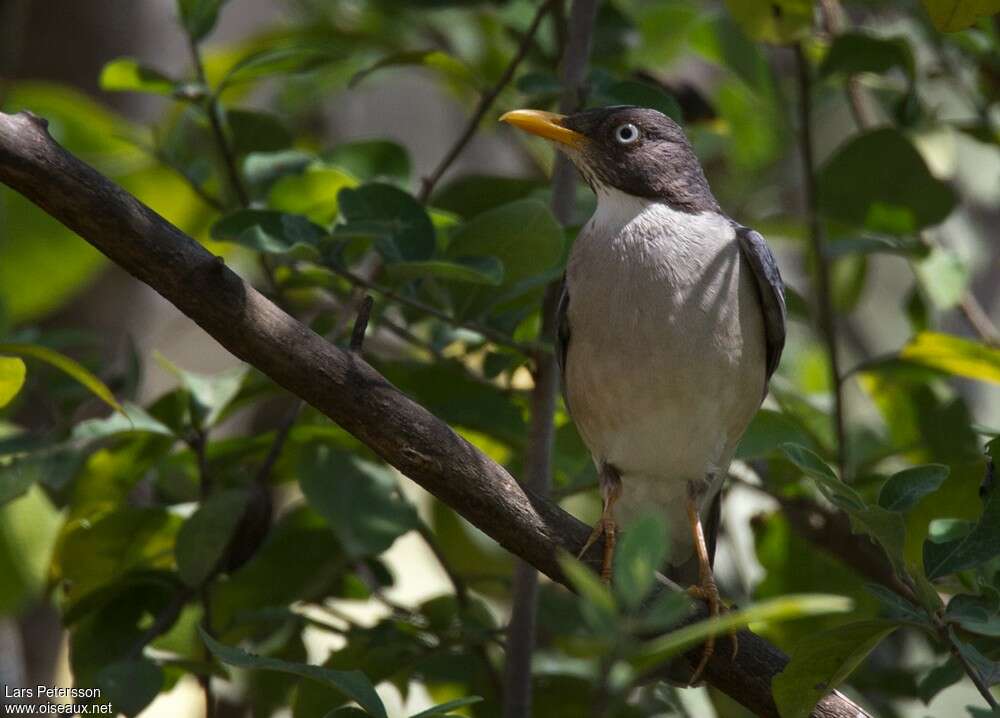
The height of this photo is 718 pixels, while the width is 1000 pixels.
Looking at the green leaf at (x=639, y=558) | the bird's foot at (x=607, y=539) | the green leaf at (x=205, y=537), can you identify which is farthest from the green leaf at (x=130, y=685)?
the green leaf at (x=639, y=558)

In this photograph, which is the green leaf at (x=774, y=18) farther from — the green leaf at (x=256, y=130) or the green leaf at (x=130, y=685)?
the green leaf at (x=130, y=685)

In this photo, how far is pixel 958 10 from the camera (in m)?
Result: 3.06

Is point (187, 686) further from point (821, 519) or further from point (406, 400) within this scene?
point (406, 400)

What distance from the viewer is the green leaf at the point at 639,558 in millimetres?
1767

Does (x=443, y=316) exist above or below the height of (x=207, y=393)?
above

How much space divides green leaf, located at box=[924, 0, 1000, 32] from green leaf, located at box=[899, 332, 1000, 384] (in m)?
1.15

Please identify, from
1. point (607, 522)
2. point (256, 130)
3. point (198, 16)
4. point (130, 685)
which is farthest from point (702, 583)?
point (198, 16)

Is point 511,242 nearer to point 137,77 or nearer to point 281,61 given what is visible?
point 281,61

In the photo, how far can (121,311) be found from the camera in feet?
18.0

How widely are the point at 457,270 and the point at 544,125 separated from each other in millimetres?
944

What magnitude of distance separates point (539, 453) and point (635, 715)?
0.81m

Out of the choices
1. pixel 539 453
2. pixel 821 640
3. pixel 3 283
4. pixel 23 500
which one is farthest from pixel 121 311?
pixel 821 640

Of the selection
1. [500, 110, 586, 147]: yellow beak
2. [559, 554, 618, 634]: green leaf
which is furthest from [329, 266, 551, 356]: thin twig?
[559, 554, 618, 634]: green leaf

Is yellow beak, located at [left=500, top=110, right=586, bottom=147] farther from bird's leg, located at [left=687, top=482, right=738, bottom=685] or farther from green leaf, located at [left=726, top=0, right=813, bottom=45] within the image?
bird's leg, located at [left=687, top=482, right=738, bottom=685]
